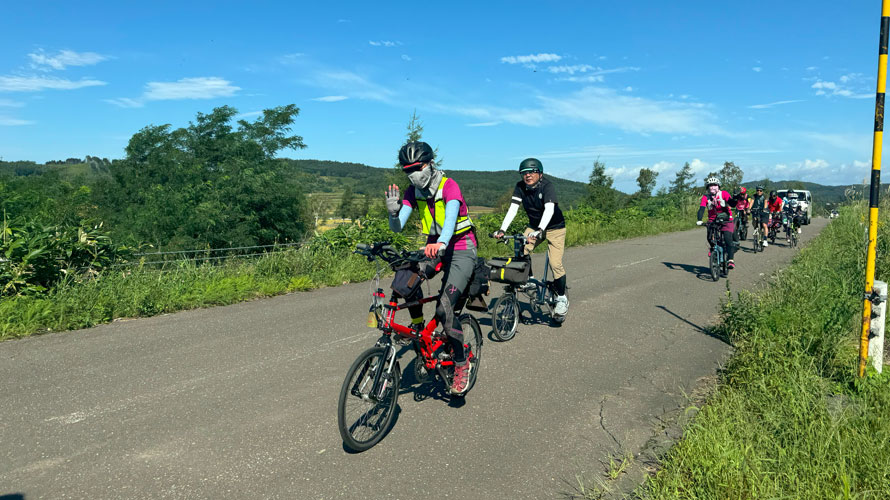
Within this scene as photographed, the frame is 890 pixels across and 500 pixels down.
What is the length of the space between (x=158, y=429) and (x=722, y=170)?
193 feet

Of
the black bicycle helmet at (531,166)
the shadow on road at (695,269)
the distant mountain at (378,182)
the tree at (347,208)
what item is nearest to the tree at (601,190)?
the distant mountain at (378,182)

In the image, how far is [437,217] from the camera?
4516 millimetres

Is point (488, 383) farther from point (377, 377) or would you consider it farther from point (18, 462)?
point (18, 462)

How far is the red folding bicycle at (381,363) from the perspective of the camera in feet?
12.1

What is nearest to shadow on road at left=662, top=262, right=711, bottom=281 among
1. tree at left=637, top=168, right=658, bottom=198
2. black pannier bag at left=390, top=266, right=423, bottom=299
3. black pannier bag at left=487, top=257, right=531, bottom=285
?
black pannier bag at left=487, top=257, right=531, bottom=285

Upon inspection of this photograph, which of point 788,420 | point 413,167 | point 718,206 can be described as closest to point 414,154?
point 413,167

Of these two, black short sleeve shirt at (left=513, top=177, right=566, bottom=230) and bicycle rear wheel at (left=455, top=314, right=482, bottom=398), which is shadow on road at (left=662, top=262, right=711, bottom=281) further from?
bicycle rear wheel at (left=455, top=314, right=482, bottom=398)

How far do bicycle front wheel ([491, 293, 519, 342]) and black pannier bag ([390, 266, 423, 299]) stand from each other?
268 cm

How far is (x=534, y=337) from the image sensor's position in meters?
6.98

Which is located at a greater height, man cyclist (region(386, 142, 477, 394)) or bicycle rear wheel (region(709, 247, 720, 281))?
man cyclist (region(386, 142, 477, 394))

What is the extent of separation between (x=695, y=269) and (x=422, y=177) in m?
10.7

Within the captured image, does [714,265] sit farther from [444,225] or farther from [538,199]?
[444,225]

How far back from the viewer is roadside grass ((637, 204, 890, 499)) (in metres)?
3.12

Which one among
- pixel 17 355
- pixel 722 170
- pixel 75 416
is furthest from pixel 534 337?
pixel 722 170
